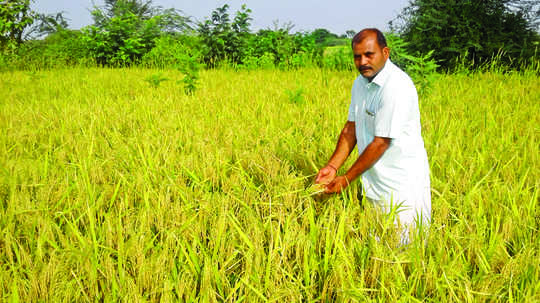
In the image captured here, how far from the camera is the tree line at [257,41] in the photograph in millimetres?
7289

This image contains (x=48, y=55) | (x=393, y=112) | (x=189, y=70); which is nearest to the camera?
(x=393, y=112)

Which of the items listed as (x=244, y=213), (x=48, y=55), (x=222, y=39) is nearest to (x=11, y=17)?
(x=48, y=55)

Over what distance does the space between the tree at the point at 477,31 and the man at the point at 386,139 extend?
6074 millimetres

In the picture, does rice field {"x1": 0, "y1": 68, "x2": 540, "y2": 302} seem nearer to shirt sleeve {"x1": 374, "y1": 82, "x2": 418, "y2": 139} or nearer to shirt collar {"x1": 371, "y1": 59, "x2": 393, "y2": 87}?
shirt sleeve {"x1": 374, "y1": 82, "x2": 418, "y2": 139}

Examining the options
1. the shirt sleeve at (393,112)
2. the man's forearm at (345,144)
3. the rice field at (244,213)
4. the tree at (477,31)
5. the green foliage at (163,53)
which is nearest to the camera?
the rice field at (244,213)

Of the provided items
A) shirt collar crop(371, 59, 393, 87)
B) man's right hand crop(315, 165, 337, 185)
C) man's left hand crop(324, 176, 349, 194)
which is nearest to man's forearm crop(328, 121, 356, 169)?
man's right hand crop(315, 165, 337, 185)

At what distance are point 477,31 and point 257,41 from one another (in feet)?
17.8

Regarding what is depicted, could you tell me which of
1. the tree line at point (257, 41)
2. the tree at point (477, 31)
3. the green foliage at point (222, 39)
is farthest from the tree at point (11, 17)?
the tree at point (477, 31)

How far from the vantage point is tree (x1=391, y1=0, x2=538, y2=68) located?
23.8 ft

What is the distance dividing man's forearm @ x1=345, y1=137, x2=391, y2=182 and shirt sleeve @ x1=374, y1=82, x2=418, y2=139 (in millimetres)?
42

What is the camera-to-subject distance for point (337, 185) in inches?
73.6

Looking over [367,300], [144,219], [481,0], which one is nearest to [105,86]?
[144,219]

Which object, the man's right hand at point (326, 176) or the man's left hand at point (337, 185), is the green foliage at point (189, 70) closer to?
the man's right hand at point (326, 176)

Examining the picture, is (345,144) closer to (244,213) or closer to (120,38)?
(244,213)
